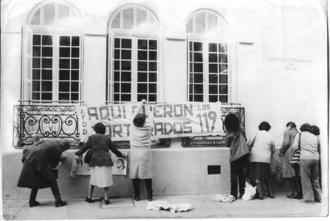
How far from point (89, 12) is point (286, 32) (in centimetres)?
395

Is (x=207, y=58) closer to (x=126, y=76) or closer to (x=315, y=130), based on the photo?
(x=126, y=76)

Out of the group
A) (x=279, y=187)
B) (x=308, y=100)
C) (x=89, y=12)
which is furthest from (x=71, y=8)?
(x=279, y=187)

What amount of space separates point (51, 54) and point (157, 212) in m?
3.72

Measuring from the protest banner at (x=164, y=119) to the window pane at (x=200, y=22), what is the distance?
1.57 m

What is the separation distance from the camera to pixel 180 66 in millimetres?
8477

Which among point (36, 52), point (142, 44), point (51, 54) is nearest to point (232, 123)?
point (142, 44)

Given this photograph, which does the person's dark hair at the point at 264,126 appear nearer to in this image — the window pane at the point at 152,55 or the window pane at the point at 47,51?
the window pane at the point at 152,55

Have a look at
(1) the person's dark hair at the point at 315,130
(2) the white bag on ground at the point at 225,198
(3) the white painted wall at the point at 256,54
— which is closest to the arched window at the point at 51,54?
(3) the white painted wall at the point at 256,54

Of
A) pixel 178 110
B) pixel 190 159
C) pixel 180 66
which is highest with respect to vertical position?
pixel 180 66

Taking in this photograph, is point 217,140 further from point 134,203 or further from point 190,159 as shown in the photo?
point 134,203

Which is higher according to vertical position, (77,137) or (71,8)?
(71,8)

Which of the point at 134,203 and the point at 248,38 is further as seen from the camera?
the point at 248,38

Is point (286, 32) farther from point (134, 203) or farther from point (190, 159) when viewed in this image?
point (134, 203)

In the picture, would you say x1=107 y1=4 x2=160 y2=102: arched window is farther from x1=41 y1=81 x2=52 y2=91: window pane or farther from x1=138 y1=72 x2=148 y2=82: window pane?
x1=41 y1=81 x2=52 y2=91: window pane
